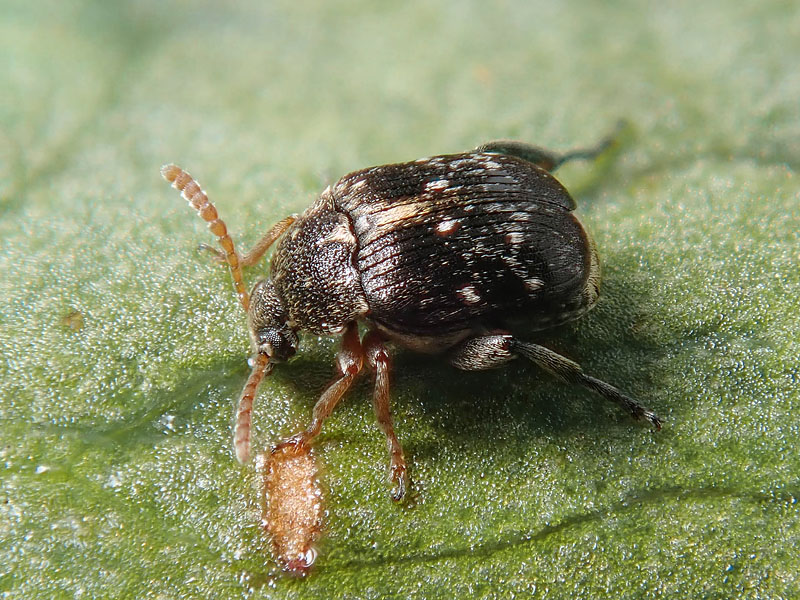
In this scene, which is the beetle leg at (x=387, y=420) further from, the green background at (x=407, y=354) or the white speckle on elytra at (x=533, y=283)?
the white speckle on elytra at (x=533, y=283)

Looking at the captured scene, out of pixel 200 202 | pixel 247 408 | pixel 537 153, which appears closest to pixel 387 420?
pixel 247 408

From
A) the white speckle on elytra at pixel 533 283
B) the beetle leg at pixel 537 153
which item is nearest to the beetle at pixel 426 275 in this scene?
the white speckle on elytra at pixel 533 283

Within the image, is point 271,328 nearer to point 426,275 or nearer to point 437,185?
point 426,275

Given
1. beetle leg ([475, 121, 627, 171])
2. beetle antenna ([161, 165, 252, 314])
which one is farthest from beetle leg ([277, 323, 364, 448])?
beetle leg ([475, 121, 627, 171])

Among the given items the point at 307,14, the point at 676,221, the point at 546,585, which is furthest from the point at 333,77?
the point at 546,585

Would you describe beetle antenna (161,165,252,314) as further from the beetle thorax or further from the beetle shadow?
the beetle shadow

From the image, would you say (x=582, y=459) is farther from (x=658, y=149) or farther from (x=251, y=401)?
(x=658, y=149)
